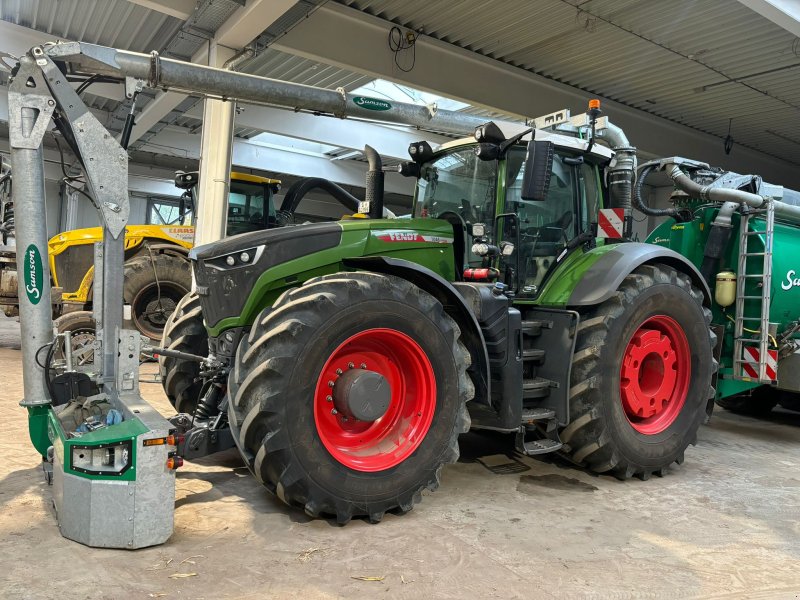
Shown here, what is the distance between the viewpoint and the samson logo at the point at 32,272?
3.59 m

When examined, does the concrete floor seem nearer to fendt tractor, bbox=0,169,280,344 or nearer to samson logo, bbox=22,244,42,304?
samson logo, bbox=22,244,42,304

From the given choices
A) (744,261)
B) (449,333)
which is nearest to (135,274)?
(449,333)

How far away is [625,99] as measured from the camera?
1159cm

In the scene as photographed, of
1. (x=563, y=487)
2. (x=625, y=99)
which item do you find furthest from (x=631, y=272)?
(x=625, y=99)

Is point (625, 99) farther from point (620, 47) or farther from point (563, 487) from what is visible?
point (563, 487)

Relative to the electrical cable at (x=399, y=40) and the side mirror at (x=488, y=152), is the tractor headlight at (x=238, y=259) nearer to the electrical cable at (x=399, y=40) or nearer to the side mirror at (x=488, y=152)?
the side mirror at (x=488, y=152)

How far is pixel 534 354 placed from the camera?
14.6ft

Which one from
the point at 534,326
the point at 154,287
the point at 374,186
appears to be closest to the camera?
the point at 534,326

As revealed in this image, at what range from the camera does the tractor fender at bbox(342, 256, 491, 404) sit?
3.79 meters

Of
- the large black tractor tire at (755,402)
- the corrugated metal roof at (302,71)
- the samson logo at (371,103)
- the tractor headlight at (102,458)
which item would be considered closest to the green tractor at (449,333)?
the samson logo at (371,103)

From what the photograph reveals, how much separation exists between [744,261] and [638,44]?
454 centimetres

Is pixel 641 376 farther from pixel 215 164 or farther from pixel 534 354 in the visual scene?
pixel 215 164

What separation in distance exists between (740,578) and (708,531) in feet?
1.95

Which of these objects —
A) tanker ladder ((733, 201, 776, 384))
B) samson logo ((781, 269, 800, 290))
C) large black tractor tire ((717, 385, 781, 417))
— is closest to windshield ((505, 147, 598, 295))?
tanker ladder ((733, 201, 776, 384))
